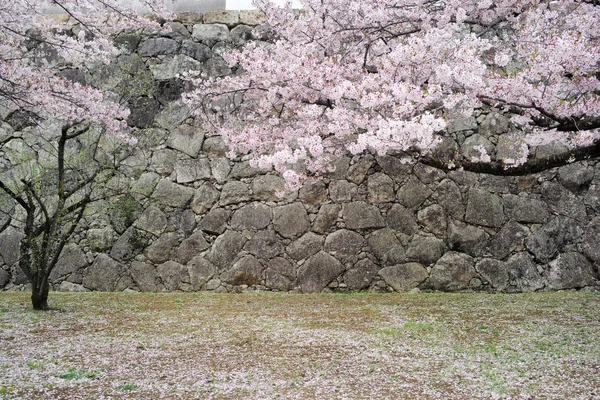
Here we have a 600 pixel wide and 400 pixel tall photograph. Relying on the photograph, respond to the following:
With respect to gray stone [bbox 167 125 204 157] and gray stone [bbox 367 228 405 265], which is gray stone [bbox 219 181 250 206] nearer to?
gray stone [bbox 167 125 204 157]

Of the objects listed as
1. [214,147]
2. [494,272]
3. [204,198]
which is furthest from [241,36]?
[494,272]

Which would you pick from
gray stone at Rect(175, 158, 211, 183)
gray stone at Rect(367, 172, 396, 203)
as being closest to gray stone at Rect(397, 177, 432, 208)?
gray stone at Rect(367, 172, 396, 203)

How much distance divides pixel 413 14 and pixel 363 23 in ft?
1.58

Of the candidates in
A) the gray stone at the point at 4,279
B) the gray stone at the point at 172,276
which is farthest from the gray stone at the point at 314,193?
the gray stone at the point at 4,279

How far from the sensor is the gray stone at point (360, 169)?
22.7 ft

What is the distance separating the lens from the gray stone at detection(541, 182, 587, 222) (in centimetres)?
667

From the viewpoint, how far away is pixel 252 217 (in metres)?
6.93

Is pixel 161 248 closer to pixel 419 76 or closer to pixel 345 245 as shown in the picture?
pixel 345 245

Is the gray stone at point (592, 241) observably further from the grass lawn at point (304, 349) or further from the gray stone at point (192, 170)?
the gray stone at point (192, 170)

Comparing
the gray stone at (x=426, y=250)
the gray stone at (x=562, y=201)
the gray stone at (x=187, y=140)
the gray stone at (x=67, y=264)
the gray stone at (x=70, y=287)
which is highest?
the gray stone at (x=187, y=140)

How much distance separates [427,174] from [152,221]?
3759mm

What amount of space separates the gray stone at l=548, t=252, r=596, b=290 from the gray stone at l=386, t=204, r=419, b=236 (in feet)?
5.92

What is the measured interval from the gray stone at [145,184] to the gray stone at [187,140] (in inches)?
19.5

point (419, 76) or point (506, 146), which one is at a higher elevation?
point (419, 76)
